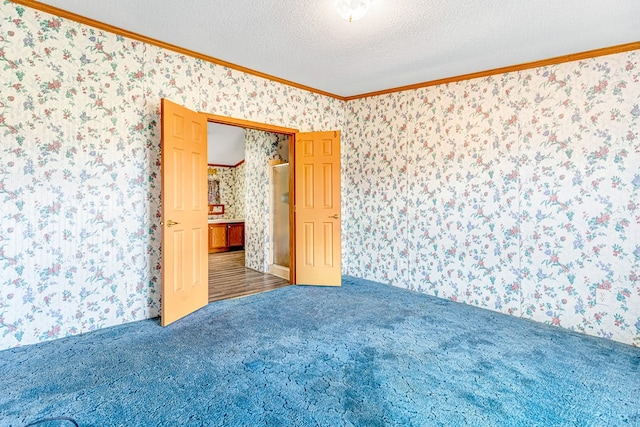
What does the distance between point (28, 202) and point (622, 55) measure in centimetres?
533

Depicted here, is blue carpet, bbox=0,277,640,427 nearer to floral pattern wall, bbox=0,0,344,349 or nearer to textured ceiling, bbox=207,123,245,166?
floral pattern wall, bbox=0,0,344,349

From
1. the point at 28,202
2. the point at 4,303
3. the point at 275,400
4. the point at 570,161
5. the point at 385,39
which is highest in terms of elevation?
the point at 385,39

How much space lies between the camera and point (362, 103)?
4883 millimetres

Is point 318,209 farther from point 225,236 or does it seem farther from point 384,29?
point 225,236

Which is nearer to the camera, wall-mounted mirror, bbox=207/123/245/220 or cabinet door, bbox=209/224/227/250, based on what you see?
cabinet door, bbox=209/224/227/250

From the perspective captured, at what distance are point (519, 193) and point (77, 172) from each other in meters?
4.35

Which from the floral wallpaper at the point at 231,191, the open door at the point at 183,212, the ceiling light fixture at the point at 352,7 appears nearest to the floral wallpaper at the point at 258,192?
the open door at the point at 183,212

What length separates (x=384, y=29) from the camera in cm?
284

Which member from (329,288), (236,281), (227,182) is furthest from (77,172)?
(227,182)

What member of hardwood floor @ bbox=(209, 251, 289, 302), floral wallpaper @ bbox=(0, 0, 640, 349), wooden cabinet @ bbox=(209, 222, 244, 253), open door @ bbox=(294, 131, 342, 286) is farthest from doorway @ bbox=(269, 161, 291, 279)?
wooden cabinet @ bbox=(209, 222, 244, 253)

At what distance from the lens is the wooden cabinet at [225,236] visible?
7.71 meters

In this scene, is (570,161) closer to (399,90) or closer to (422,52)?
(422,52)

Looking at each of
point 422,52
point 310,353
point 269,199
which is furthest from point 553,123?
point 269,199

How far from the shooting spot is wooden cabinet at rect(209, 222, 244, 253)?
7.71 metres
